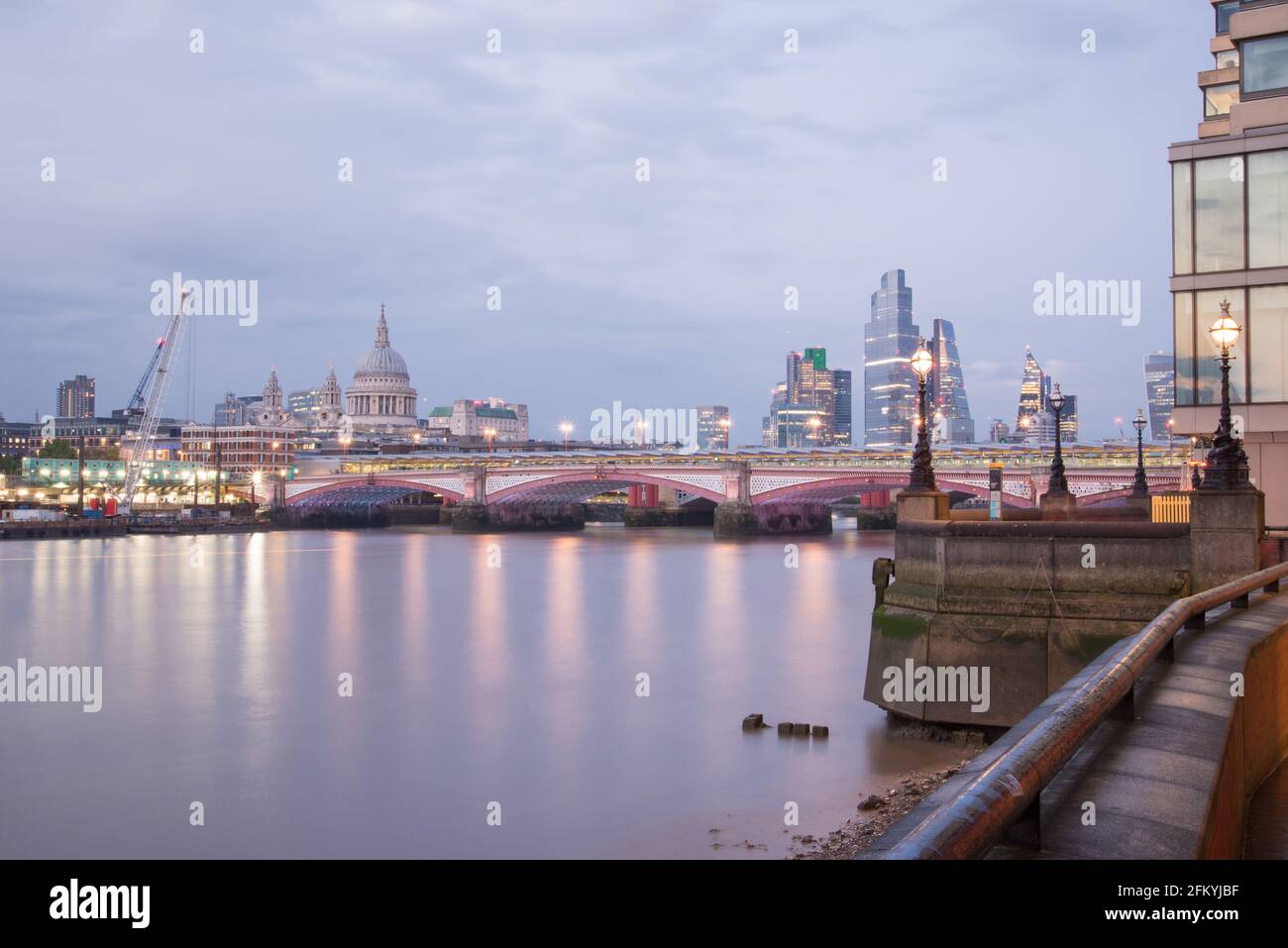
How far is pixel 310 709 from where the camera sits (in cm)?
2298

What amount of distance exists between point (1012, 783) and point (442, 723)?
1810cm

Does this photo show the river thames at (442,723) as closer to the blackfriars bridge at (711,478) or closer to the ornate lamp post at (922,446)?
the ornate lamp post at (922,446)

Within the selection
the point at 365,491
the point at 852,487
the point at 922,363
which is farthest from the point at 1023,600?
the point at 365,491

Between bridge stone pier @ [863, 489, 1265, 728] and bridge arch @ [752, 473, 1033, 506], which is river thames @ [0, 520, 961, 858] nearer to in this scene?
bridge stone pier @ [863, 489, 1265, 728]

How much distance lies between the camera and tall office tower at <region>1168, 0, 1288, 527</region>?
85.4ft

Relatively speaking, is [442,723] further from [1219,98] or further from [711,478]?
[711,478]

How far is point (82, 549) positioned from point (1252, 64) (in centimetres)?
7569

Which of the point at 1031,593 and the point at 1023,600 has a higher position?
the point at 1031,593

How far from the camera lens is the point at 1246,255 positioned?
1033 inches

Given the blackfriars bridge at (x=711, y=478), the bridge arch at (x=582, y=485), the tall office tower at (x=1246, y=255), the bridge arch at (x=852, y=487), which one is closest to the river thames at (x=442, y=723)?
the tall office tower at (x=1246, y=255)

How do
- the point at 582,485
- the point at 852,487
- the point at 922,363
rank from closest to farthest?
the point at 922,363 → the point at 852,487 → the point at 582,485

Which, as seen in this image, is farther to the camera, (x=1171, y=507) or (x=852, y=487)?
(x=852, y=487)
